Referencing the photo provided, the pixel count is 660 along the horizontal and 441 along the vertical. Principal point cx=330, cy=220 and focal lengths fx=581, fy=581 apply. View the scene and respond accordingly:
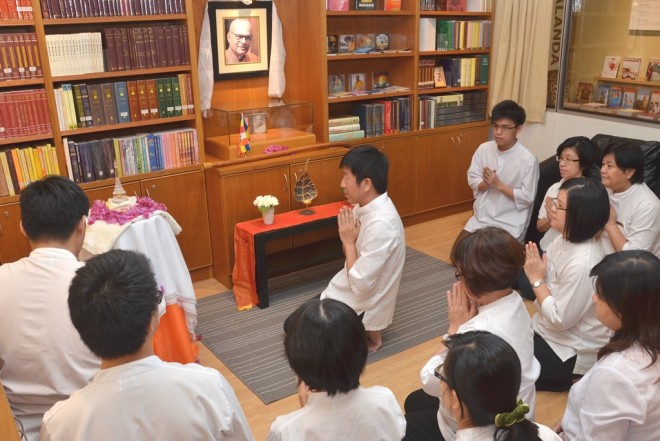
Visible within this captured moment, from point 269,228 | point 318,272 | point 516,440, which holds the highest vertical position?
point 516,440

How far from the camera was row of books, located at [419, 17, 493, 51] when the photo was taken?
16.0 ft

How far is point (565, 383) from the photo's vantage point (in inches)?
111

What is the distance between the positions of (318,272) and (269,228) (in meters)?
0.75

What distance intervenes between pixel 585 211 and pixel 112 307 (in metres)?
2.04

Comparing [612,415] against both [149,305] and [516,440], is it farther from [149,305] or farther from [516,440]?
[149,305]

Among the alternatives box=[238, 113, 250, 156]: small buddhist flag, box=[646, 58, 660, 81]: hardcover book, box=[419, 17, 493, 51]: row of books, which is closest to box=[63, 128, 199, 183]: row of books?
box=[238, 113, 250, 156]: small buddhist flag

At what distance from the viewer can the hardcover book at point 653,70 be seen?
171 inches

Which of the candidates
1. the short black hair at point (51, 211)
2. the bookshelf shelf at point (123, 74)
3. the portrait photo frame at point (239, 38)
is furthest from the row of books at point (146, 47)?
the short black hair at point (51, 211)

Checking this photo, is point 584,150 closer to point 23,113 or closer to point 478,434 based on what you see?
point 478,434

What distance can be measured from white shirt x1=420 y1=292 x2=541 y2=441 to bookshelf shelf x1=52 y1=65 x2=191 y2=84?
267cm

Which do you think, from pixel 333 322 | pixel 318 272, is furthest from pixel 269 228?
pixel 333 322

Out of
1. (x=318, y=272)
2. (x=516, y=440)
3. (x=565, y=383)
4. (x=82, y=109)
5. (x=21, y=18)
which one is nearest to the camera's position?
(x=516, y=440)

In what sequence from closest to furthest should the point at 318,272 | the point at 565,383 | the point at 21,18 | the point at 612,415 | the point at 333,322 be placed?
the point at 333,322, the point at 612,415, the point at 565,383, the point at 21,18, the point at 318,272

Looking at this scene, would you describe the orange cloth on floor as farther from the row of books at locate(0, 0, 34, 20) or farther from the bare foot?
the row of books at locate(0, 0, 34, 20)
